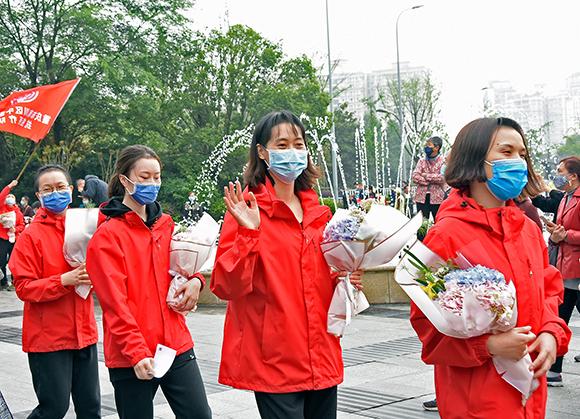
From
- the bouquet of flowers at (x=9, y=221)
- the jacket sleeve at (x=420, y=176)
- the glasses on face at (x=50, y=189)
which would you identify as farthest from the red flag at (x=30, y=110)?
the glasses on face at (x=50, y=189)

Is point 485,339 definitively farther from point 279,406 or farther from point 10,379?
point 10,379

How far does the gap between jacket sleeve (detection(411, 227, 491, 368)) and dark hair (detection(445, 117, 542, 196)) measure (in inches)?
10.3

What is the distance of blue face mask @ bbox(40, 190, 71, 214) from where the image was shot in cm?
566

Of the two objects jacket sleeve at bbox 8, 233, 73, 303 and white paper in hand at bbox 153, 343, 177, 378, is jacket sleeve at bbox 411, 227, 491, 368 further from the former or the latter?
jacket sleeve at bbox 8, 233, 73, 303

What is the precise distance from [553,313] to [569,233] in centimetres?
418

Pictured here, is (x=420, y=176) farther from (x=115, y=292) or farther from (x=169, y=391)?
(x=115, y=292)

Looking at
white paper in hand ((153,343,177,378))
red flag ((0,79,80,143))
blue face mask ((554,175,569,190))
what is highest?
red flag ((0,79,80,143))

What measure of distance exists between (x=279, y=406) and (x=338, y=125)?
61.0m

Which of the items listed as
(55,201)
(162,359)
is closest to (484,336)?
(162,359)

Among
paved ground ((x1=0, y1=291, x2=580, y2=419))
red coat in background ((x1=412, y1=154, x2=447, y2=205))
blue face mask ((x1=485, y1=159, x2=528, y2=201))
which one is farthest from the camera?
red coat in background ((x1=412, y1=154, x2=447, y2=205))

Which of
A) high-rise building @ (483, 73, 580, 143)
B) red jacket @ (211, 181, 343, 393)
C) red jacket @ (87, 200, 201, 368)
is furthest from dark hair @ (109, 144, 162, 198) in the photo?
high-rise building @ (483, 73, 580, 143)

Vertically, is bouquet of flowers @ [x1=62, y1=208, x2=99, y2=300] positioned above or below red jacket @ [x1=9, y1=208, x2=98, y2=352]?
above

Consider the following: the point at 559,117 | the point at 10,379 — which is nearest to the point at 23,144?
the point at 10,379

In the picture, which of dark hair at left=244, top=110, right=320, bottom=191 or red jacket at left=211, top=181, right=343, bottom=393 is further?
dark hair at left=244, top=110, right=320, bottom=191
